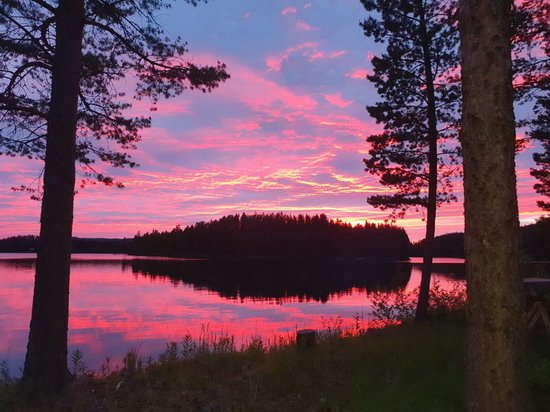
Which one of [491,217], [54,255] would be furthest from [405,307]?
[491,217]

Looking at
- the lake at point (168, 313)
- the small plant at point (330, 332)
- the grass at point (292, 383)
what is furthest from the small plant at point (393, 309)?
the grass at point (292, 383)

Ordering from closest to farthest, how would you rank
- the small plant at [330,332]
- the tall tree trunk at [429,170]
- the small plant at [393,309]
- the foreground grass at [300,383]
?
the foreground grass at [300,383], the small plant at [330,332], the tall tree trunk at [429,170], the small plant at [393,309]

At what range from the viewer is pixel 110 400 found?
7.17 meters

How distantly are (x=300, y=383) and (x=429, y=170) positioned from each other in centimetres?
1006

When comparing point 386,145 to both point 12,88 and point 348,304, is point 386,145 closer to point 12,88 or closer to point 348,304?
point 12,88

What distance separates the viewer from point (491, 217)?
11.4 feet

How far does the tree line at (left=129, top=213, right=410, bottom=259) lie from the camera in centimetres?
13050

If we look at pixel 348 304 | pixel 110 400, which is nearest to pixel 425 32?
pixel 110 400

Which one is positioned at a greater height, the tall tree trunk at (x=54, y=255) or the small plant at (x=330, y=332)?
the tall tree trunk at (x=54, y=255)

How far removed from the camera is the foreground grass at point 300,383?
6.65 m

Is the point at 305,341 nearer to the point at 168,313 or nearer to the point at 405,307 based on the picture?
the point at 405,307

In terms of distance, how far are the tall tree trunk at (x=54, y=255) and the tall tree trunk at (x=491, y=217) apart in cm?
620

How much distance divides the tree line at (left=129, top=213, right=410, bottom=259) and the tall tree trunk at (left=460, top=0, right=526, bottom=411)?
125738 mm

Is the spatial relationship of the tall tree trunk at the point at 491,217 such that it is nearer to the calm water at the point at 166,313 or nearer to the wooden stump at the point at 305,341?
the wooden stump at the point at 305,341
